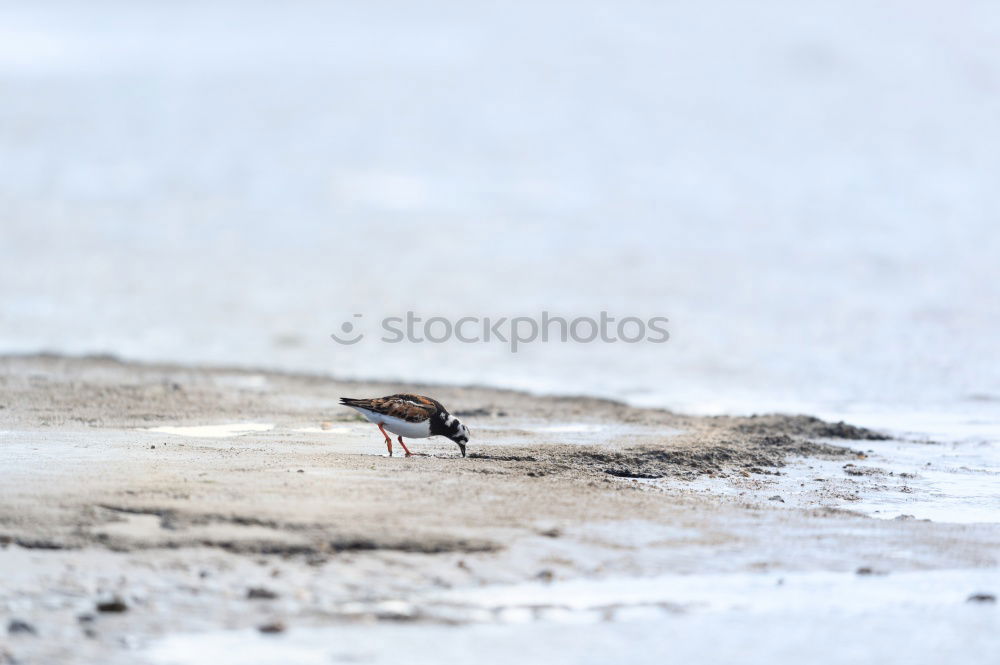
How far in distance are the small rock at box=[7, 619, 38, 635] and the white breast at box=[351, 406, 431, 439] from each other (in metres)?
3.94

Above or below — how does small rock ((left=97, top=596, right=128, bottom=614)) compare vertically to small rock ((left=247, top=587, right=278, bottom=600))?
below

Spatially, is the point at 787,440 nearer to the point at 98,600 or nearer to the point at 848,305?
the point at 98,600

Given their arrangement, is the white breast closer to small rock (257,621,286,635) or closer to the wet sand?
the wet sand

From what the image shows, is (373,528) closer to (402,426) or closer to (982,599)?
(402,426)

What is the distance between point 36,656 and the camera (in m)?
4.82

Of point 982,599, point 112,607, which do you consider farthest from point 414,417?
point 982,599

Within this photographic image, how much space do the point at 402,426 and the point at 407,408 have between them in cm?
14

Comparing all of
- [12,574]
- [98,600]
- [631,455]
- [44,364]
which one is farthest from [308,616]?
[44,364]

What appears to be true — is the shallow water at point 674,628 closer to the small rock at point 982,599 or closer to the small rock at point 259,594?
the small rock at point 982,599

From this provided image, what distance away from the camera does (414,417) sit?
8766 mm

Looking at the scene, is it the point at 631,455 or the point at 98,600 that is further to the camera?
the point at 631,455

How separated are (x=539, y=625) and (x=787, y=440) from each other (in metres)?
5.25

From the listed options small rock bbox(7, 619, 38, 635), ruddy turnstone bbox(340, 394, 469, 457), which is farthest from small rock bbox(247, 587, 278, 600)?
ruddy turnstone bbox(340, 394, 469, 457)

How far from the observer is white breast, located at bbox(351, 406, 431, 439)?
28.8 ft
